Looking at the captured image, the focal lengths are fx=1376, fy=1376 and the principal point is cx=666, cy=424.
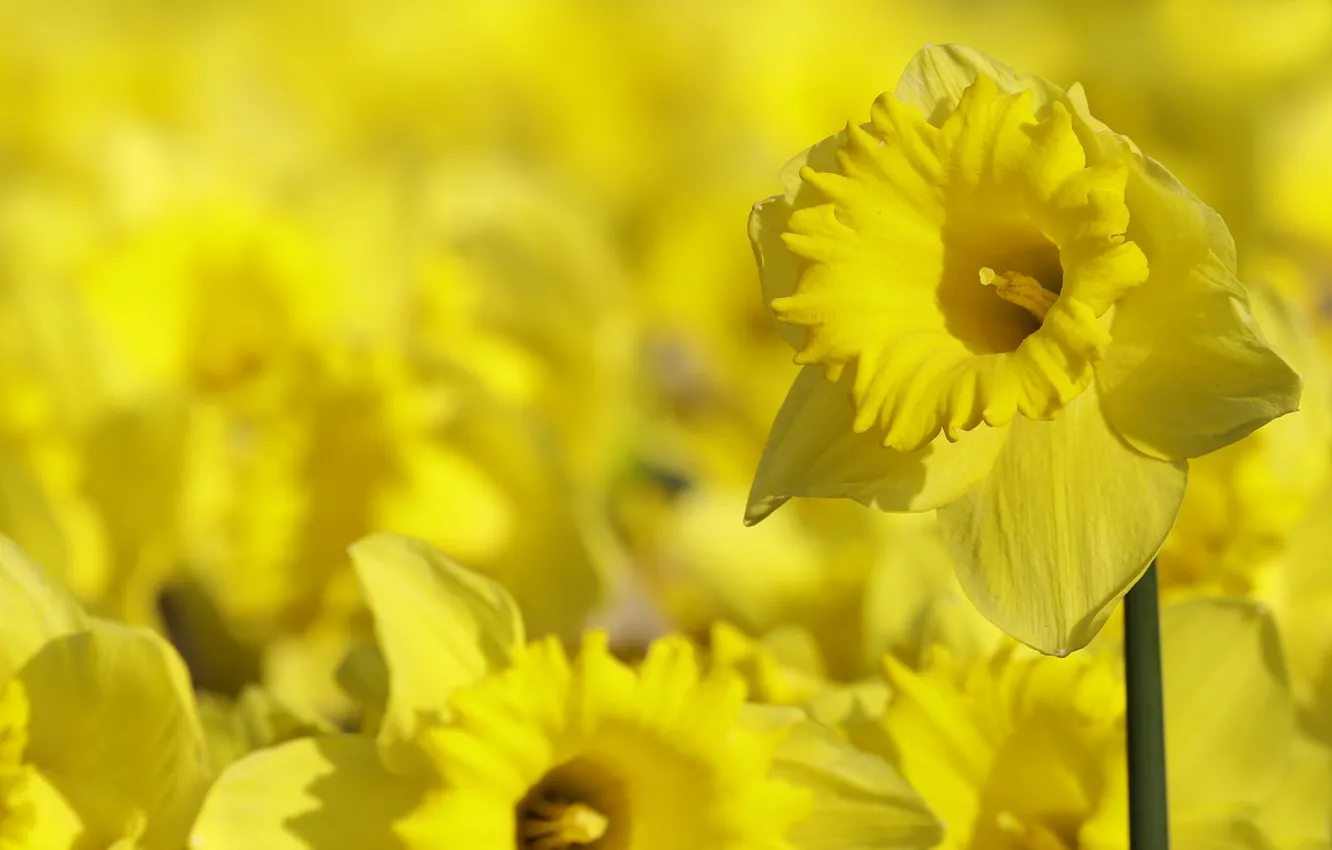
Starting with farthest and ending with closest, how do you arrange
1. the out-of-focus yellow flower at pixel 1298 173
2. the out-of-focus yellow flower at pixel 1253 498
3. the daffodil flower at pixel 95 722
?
the out-of-focus yellow flower at pixel 1298 173 → the out-of-focus yellow flower at pixel 1253 498 → the daffodil flower at pixel 95 722

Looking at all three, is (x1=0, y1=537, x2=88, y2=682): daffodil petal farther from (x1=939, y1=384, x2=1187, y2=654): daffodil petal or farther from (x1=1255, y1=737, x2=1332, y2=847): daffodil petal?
(x1=1255, y1=737, x2=1332, y2=847): daffodil petal

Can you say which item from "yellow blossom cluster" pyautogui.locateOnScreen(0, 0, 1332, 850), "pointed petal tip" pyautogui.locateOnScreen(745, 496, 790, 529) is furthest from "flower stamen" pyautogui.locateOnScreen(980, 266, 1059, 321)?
"pointed petal tip" pyautogui.locateOnScreen(745, 496, 790, 529)

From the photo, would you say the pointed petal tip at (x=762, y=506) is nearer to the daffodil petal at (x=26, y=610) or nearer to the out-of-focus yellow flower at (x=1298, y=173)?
the daffodil petal at (x=26, y=610)

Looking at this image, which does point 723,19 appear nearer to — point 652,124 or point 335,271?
point 652,124

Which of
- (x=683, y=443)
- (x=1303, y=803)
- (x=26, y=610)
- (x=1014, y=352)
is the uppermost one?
(x=1014, y=352)

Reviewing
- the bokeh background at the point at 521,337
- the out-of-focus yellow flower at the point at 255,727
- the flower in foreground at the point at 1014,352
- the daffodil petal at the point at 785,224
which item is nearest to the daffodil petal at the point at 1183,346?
the flower in foreground at the point at 1014,352

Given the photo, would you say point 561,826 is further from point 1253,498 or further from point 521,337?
point 521,337

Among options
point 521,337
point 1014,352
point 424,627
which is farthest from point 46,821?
point 521,337
